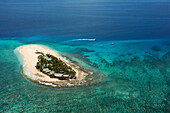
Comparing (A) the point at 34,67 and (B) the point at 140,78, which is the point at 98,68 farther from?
(A) the point at 34,67

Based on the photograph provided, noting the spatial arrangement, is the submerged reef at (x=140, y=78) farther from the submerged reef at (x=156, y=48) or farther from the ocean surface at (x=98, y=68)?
the submerged reef at (x=156, y=48)

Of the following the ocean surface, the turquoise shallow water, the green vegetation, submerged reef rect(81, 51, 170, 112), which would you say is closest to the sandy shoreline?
the green vegetation

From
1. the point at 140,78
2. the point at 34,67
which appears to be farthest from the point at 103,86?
the point at 34,67

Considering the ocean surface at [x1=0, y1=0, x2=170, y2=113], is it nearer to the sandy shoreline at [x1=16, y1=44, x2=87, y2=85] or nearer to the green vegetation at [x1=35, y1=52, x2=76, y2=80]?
the sandy shoreline at [x1=16, y1=44, x2=87, y2=85]

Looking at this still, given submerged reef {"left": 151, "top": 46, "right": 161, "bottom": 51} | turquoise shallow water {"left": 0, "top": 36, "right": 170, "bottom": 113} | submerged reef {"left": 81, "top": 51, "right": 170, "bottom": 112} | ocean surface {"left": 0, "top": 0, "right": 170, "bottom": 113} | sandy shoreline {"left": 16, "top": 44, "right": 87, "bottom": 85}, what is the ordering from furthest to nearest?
submerged reef {"left": 151, "top": 46, "right": 161, "bottom": 51}
sandy shoreline {"left": 16, "top": 44, "right": 87, "bottom": 85}
submerged reef {"left": 81, "top": 51, "right": 170, "bottom": 112}
ocean surface {"left": 0, "top": 0, "right": 170, "bottom": 113}
turquoise shallow water {"left": 0, "top": 36, "right": 170, "bottom": 113}

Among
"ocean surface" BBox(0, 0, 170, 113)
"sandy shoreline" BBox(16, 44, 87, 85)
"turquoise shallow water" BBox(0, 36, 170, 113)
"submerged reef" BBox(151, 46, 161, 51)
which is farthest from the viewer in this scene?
"submerged reef" BBox(151, 46, 161, 51)
